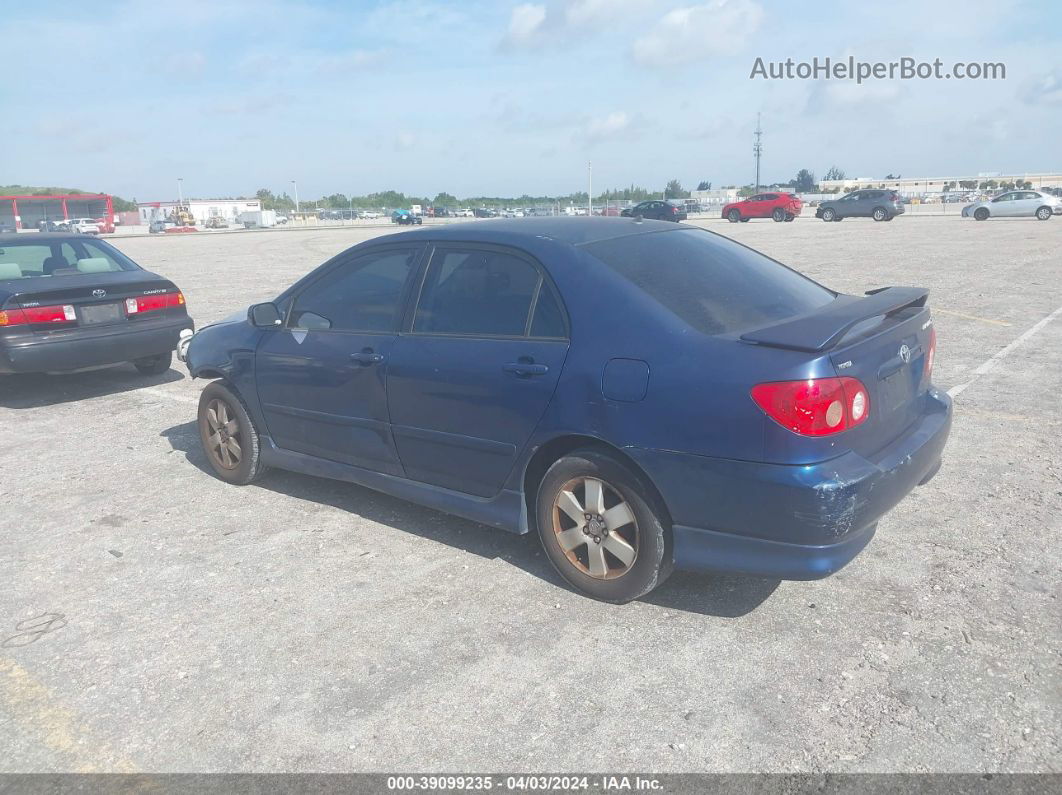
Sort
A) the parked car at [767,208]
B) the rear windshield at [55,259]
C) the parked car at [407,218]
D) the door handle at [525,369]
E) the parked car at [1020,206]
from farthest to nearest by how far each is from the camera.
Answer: the parked car at [407,218] → the parked car at [767,208] → the parked car at [1020,206] → the rear windshield at [55,259] → the door handle at [525,369]

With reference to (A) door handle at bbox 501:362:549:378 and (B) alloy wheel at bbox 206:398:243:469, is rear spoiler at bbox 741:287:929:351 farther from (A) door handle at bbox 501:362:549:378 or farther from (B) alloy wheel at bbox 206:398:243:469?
(B) alloy wheel at bbox 206:398:243:469

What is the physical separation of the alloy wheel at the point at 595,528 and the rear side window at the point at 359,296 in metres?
1.37

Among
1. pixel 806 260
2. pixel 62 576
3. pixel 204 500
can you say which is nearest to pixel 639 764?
pixel 62 576

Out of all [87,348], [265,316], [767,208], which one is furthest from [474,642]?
[767,208]

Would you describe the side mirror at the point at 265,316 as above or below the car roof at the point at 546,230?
below

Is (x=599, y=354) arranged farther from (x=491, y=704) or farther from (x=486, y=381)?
(x=491, y=704)

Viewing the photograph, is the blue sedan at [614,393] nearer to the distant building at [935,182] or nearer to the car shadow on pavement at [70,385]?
the car shadow on pavement at [70,385]

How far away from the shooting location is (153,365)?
8.95 meters

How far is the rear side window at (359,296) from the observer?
14.9 feet

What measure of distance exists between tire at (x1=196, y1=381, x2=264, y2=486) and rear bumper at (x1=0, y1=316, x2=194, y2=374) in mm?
2614

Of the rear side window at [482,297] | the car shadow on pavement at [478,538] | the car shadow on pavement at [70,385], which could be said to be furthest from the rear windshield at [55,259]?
the rear side window at [482,297]

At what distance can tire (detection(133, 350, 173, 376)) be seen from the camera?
8.87 m

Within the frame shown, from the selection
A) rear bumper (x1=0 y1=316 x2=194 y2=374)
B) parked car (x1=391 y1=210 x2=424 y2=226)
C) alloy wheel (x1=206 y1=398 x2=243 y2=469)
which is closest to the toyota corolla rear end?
alloy wheel (x1=206 y1=398 x2=243 y2=469)

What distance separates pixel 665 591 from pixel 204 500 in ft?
9.55
